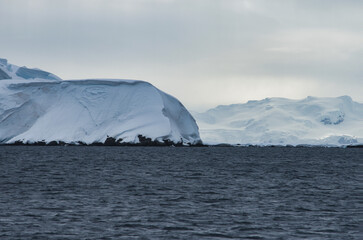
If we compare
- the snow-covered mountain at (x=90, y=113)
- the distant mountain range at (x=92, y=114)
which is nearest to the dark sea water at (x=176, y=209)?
the distant mountain range at (x=92, y=114)

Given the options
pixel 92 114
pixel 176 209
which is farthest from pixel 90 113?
pixel 176 209

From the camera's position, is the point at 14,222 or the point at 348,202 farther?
the point at 348,202

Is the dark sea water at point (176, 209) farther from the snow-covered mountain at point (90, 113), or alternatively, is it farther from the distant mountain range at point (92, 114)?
the snow-covered mountain at point (90, 113)

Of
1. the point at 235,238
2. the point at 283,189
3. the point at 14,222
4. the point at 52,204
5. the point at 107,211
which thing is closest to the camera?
the point at 235,238

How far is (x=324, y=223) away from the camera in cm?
1853

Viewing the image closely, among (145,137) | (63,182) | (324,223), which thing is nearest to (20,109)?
(145,137)

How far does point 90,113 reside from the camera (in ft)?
348

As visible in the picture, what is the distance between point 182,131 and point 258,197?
3354 inches

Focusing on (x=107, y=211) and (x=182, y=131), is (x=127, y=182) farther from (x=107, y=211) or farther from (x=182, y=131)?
(x=182, y=131)

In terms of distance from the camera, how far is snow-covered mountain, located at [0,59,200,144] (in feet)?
337

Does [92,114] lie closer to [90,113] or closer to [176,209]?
[90,113]

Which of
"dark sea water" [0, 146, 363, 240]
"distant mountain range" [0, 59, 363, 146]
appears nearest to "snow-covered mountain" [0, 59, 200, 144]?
"distant mountain range" [0, 59, 363, 146]

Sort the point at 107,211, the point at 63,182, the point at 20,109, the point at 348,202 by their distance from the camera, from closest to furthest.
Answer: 1. the point at 107,211
2. the point at 348,202
3. the point at 63,182
4. the point at 20,109

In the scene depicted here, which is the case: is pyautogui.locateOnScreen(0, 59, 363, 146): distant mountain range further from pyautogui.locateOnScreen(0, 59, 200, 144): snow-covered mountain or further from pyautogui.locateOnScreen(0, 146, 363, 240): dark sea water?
pyautogui.locateOnScreen(0, 146, 363, 240): dark sea water
